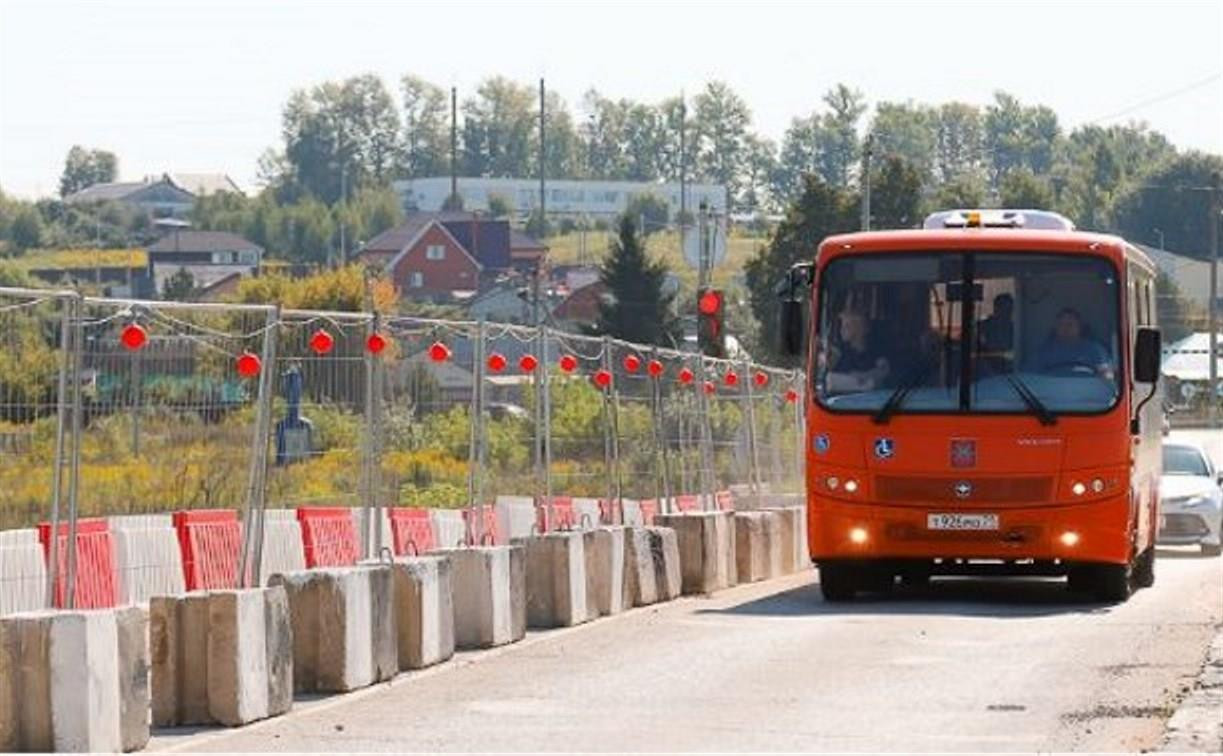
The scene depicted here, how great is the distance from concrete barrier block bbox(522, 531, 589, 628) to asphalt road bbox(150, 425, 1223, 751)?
0.37m

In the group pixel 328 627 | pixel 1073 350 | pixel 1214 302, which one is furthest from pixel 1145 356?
pixel 1214 302

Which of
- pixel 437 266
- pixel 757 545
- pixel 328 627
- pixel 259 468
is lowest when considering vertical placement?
pixel 757 545

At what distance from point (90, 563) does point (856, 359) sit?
936cm

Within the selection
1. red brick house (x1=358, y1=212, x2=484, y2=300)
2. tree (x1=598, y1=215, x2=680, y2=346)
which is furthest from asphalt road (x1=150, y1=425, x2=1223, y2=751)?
red brick house (x1=358, y1=212, x2=484, y2=300)

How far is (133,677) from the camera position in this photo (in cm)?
1489

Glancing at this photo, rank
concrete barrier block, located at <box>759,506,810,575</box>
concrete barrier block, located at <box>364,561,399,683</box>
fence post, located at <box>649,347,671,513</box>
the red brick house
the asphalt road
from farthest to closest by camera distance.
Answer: the red brick house
concrete barrier block, located at <box>759,506,810,575</box>
fence post, located at <box>649,347,671,513</box>
concrete barrier block, located at <box>364,561,399,683</box>
the asphalt road

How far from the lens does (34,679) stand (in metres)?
14.3

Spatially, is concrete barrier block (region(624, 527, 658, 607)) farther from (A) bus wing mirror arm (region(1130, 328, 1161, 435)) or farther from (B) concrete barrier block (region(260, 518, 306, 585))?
(B) concrete barrier block (region(260, 518, 306, 585))

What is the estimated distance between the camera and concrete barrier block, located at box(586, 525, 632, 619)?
2352cm

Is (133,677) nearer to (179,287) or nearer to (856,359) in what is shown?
(856,359)

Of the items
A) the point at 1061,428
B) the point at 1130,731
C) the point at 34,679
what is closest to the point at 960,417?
the point at 1061,428

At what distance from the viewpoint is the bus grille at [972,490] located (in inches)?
982

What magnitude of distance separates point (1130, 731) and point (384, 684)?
447cm

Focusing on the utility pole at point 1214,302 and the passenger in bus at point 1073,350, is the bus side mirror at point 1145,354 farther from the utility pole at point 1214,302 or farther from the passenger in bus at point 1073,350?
the utility pole at point 1214,302
